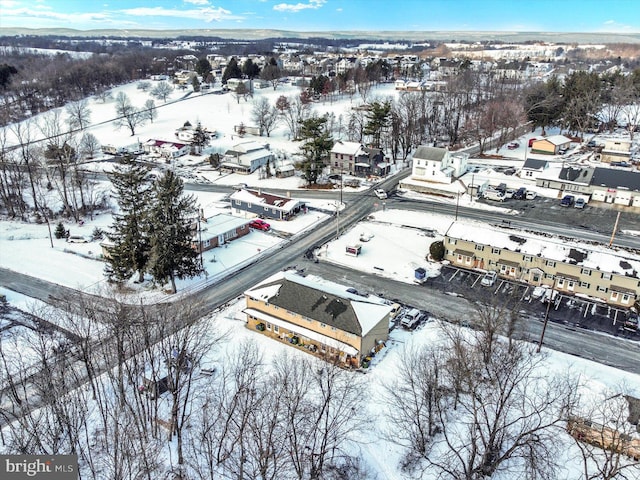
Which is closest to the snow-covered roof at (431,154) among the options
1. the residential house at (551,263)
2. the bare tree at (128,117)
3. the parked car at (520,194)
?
the parked car at (520,194)

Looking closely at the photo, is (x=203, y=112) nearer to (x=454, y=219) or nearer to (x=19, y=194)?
(x=19, y=194)

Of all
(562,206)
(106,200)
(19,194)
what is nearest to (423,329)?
(562,206)

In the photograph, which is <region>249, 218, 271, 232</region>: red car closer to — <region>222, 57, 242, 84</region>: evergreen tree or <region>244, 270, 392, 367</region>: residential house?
<region>244, 270, 392, 367</region>: residential house

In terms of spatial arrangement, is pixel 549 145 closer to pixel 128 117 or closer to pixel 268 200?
pixel 268 200

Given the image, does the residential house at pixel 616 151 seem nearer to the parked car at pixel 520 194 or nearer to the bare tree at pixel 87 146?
the parked car at pixel 520 194

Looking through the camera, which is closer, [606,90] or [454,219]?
[454,219]

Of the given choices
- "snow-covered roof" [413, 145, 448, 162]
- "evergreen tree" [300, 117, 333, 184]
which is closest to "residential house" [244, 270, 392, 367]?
"evergreen tree" [300, 117, 333, 184]
